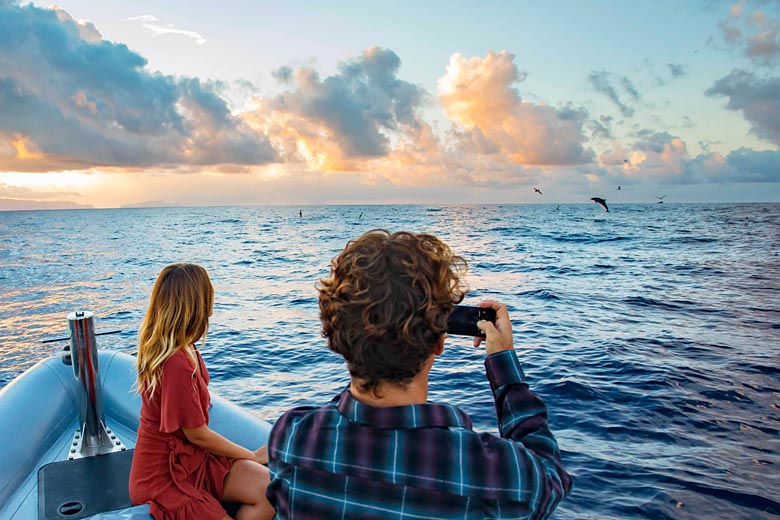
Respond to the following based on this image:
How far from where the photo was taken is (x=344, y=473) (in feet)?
4.38

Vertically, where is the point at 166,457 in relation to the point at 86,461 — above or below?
above

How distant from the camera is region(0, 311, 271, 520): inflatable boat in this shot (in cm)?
338

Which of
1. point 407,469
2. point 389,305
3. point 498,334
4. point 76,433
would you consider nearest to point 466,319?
point 498,334

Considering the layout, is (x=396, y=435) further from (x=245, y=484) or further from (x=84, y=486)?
(x=84, y=486)

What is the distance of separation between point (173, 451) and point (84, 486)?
1102 mm

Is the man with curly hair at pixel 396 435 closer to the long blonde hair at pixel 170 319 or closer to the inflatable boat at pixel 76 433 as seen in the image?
the long blonde hair at pixel 170 319

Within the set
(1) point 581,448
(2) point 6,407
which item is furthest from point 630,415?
(2) point 6,407

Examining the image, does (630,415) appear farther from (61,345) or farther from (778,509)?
(61,345)

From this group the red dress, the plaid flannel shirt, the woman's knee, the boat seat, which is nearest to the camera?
the plaid flannel shirt

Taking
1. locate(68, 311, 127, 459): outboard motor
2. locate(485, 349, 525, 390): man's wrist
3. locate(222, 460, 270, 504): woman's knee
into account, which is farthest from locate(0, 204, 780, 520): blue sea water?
locate(485, 349, 525, 390): man's wrist

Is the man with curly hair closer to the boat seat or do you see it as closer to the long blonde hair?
the long blonde hair

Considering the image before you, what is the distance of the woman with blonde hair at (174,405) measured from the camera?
2721 millimetres

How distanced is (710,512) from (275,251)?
28.5 metres

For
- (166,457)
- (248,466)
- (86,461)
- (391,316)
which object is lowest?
(86,461)
